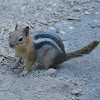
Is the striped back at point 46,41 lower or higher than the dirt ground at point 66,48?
higher

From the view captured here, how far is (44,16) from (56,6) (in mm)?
875

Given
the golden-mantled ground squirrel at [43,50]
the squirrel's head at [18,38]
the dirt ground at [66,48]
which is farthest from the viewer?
the golden-mantled ground squirrel at [43,50]

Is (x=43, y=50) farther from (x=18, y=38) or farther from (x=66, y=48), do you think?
(x=66, y=48)

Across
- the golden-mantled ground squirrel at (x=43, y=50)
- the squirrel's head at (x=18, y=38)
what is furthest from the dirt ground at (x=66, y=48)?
the squirrel's head at (x=18, y=38)

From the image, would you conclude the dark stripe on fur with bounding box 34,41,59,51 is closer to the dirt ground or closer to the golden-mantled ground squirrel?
the golden-mantled ground squirrel

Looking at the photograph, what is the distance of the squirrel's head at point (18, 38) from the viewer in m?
4.92

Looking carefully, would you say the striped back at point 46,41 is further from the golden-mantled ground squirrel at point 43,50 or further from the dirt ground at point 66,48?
the dirt ground at point 66,48

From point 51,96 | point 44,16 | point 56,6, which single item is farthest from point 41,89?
point 56,6

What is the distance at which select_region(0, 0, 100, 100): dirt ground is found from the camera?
15.6 ft

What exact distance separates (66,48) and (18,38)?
1.98 meters

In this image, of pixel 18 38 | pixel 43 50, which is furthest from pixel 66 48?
pixel 18 38

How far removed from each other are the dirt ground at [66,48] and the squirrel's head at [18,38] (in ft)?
2.29

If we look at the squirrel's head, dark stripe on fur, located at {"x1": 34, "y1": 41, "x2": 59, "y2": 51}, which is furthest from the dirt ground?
the squirrel's head

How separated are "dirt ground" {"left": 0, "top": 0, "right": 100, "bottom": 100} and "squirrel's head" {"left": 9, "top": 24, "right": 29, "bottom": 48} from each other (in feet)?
2.29
